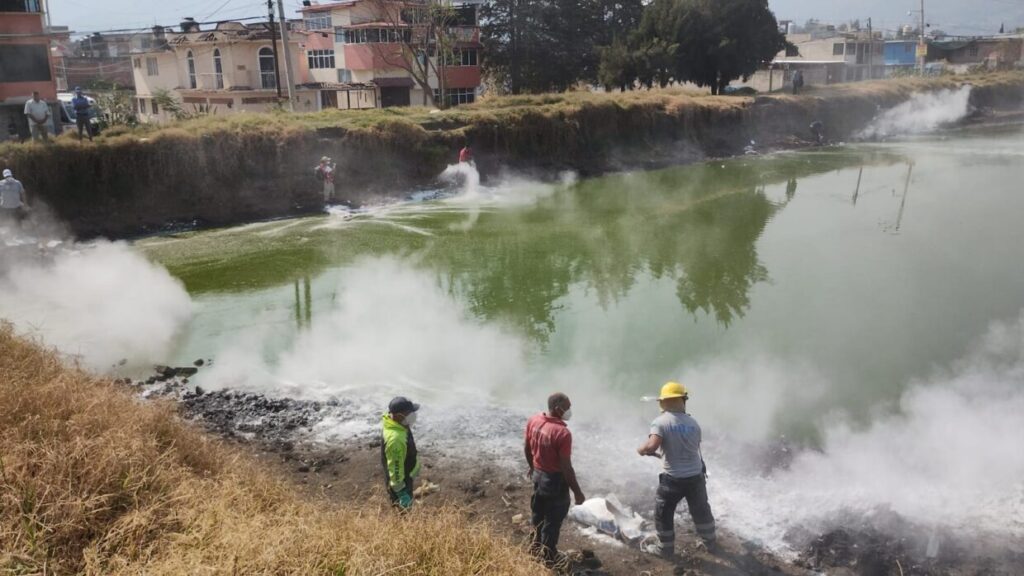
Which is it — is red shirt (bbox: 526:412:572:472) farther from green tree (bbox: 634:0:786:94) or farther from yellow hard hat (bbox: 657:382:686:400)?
green tree (bbox: 634:0:786:94)

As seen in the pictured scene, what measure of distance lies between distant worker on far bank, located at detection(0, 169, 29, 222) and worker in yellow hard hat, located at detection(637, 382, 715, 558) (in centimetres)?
1767

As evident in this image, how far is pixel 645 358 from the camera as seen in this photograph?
1145cm

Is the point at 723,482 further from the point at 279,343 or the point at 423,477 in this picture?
the point at 279,343

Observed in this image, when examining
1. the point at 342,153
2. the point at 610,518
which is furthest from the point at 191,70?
the point at 610,518

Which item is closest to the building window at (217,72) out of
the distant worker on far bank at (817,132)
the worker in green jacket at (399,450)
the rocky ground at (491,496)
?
the distant worker on far bank at (817,132)

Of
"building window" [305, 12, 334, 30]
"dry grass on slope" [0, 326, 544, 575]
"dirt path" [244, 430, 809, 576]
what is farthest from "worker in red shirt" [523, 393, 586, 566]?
"building window" [305, 12, 334, 30]

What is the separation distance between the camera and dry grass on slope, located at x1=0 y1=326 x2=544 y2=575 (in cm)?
467

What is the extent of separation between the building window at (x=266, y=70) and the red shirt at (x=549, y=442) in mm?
43295

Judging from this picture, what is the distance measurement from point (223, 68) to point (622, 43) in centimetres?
2311

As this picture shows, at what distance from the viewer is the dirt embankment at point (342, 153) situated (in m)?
21.0

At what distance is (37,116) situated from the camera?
20359mm

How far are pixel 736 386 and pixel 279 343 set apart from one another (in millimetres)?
7256

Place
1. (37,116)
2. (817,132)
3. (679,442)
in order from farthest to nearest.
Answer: (817,132), (37,116), (679,442)

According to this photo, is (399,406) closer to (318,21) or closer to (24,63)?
(24,63)
